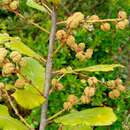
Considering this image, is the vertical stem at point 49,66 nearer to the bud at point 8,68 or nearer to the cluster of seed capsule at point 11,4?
the cluster of seed capsule at point 11,4

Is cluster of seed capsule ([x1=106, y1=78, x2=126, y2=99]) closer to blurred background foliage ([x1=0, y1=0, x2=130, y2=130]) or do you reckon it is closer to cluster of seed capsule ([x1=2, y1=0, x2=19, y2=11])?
cluster of seed capsule ([x1=2, y1=0, x2=19, y2=11])

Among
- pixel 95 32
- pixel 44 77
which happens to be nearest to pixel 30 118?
pixel 95 32

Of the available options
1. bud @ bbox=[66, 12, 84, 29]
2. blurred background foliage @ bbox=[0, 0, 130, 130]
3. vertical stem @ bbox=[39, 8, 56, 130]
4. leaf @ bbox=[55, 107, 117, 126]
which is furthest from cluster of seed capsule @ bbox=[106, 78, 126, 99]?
blurred background foliage @ bbox=[0, 0, 130, 130]

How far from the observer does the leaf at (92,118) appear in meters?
2.88

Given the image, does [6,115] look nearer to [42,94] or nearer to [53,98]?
[42,94]

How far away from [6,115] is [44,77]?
0.30m

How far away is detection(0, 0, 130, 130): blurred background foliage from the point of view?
579 centimetres

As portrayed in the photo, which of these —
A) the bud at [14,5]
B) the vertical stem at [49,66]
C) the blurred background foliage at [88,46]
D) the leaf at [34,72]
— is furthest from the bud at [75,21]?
the blurred background foliage at [88,46]

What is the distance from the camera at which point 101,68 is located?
2.91 meters

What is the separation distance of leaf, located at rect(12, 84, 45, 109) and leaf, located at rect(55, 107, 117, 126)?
0.14m

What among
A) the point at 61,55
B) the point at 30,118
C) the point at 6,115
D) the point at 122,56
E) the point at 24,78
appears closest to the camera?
the point at 24,78

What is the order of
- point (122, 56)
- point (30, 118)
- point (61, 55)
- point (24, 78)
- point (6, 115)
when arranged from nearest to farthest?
1. point (24, 78)
2. point (6, 115)
3. point (30, 118)
4. point (61, 55)
5. point (122, 56)

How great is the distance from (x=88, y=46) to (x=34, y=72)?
3.07 m

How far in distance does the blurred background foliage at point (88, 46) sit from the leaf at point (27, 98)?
101 inches
